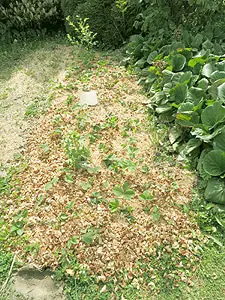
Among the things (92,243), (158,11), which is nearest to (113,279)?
(92,243)

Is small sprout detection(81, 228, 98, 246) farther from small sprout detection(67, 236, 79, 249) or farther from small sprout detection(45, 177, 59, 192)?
small sprout detection(45, 177, 59, 192)

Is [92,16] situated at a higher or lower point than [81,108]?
higher

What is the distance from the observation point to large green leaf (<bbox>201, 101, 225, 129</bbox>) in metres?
2.98

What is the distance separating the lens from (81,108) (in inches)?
150

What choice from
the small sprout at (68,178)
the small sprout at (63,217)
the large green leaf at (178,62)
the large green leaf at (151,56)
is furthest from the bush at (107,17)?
the small sprout at (63,217)

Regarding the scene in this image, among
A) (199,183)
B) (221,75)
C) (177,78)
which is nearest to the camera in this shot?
(199,183)

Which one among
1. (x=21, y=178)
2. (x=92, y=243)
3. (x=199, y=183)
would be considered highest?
(x=21, y=178)

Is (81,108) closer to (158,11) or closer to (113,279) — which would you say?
(158,11)

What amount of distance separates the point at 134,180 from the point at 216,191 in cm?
69

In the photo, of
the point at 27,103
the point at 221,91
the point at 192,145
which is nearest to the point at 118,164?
the point at 192,145

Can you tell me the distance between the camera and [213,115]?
3.02 metres

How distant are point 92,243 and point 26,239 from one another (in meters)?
0.52

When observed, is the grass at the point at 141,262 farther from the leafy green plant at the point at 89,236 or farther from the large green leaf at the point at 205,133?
the large green leaf at the point at 205,133

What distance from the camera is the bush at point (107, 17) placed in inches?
188
